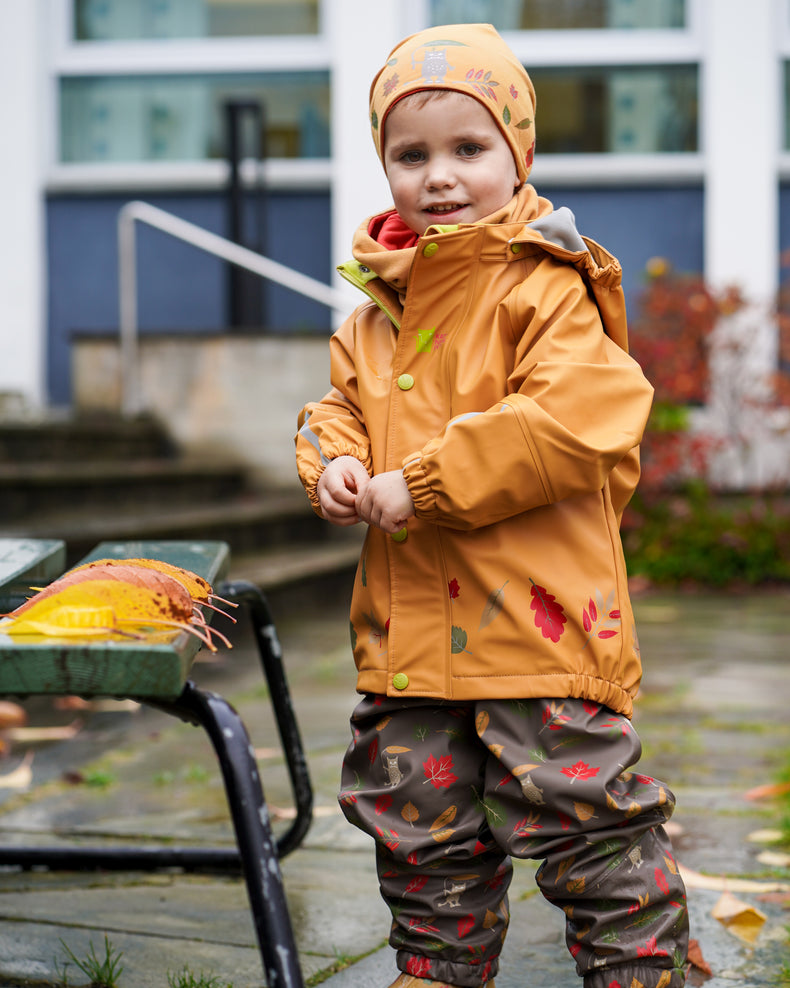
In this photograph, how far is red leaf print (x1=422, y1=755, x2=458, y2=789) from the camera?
1.72m

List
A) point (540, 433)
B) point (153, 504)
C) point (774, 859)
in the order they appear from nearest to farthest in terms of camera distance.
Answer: point (540, 433) < point (774, 859) < point (153, 504)

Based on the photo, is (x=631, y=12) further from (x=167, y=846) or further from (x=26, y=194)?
(x=167, y=846)

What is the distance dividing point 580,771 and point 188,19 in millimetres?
7737

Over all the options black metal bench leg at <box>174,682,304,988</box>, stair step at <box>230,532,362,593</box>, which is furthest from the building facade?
black metal bench leg at <box>174,682,304,988</box>

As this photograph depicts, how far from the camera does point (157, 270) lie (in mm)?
8023

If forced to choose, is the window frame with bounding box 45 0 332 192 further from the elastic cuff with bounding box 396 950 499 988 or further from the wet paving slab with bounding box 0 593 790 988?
the elastic cuff with bounding box 396 950 499 988

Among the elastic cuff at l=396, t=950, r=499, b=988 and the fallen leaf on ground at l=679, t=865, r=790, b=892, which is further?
the fallen leaf on ground at l=679, t=865, r=790, b=892

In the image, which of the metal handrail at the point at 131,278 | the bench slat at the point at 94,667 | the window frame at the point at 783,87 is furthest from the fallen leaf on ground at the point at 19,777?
the window frame at the point at 783,87

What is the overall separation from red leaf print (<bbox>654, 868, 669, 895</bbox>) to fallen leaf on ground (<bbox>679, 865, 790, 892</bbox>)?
2.00 feet

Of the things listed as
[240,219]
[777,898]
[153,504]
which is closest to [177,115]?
[240,219]

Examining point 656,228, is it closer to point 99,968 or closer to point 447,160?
point 447,160

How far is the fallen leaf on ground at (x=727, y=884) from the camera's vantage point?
7.39ft

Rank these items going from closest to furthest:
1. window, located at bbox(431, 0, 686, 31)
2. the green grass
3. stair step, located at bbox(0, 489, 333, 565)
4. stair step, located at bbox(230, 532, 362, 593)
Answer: the green grass, stair step, located at bbox(0, 489, 333, 565), stair step, located at bbox(230, 532, 362, 593), window, located at bbox(431, 0, 686, 31)

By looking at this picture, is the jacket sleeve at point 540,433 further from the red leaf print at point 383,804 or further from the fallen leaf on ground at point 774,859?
the fallen leaf on ground at point 774,859
